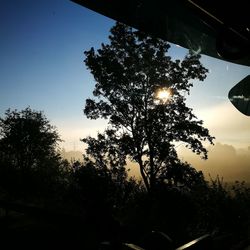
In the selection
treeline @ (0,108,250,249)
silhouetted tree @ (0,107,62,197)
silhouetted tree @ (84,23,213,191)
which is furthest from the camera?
silhouetted tree @ (0,107,62,197)

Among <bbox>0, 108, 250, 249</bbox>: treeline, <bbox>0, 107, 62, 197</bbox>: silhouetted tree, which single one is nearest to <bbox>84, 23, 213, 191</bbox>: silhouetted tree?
<bbox>0, 108, 250, 249</bbox>: treeline

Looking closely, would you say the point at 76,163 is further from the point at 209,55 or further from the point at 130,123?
the point at 209,55

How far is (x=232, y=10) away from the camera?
6.15ft

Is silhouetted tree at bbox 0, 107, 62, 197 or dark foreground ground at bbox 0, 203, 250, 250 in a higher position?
silhouetted tree at bbox 0, 107, 62, 197

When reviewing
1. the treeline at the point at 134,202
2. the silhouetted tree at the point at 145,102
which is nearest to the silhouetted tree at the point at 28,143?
the treeline at the point at 134,202

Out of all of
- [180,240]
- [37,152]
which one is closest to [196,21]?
[180,240]

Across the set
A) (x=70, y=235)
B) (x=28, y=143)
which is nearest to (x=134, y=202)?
(x=70, y=235)

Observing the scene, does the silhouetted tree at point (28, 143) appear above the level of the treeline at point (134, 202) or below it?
above

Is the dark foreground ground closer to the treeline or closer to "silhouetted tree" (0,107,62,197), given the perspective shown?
the treeline

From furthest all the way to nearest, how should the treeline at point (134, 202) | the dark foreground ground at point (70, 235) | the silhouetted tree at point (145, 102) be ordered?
1. the silhouetted tree at point (145, 102)
2. the treeline at point (134, 202)
3. the dark foreground ground at point (70, 235)

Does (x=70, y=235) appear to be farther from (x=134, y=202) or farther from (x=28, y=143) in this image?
(x=28, y=143)

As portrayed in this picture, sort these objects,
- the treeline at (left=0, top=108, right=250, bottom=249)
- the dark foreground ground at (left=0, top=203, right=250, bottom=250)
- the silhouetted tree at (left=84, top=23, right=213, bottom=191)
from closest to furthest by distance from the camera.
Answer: the dark foreground ground at (left=0, top=203, right=250, bottom=250)
the treeline at (left=0, top=108, right=250, bottom=249)
the silhouetted tree at (left=84, top=23, right=213, bottom=191)

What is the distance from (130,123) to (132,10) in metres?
22.8

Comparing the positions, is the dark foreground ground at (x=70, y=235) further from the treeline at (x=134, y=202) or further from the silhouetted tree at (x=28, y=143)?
the silhouetted tree at (x=28, y=143)
